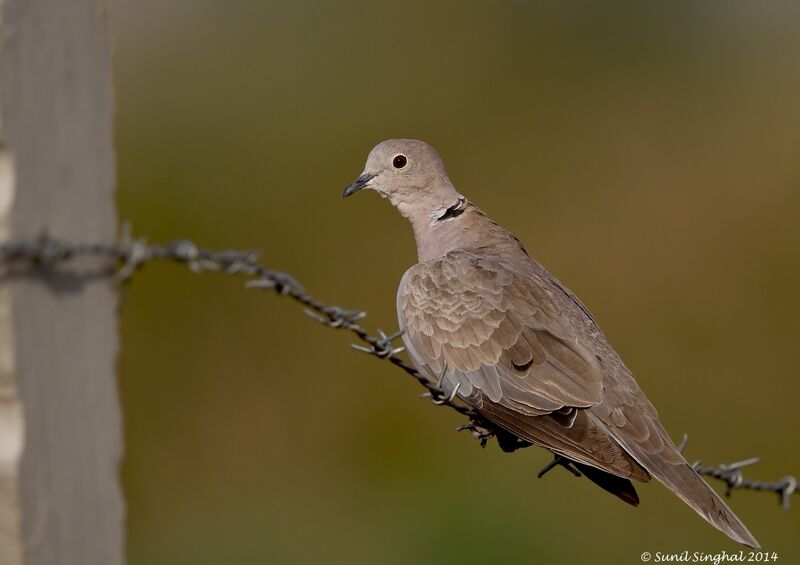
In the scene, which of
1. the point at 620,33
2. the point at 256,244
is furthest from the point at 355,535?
the point at 620,33

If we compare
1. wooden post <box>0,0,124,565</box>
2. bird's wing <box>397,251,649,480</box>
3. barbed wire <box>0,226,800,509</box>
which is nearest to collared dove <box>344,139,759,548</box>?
bird's wing <box>397,251,649,480</box>

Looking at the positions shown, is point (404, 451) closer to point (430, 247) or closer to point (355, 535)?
point (355, 535)

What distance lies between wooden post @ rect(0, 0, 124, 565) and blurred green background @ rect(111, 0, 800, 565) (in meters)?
5.14

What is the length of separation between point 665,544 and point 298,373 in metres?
3.08

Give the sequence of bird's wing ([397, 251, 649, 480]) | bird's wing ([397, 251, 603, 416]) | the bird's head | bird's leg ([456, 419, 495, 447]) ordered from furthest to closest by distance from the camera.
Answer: the bird's head
bird's leg ([456, 419, 495, 447])
bird's wing ([397, 251, 603, 416])
bird's wing ([397, 251, 649, 480])

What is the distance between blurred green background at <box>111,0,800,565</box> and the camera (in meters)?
8.10

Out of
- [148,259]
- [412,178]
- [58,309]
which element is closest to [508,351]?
[412,178]

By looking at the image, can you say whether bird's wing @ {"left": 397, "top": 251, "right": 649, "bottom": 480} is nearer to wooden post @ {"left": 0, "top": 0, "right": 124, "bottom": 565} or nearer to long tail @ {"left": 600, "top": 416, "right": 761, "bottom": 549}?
long tail @ {"left": 600, "top": 416, "right": 761, "bottom": 549}

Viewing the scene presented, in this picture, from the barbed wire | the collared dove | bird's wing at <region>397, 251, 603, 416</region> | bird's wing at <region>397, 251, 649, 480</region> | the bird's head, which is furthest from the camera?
the bird's head

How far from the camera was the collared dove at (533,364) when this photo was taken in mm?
4094

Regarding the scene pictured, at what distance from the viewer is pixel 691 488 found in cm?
400

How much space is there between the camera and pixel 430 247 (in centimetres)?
536

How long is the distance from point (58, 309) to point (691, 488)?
2528mm

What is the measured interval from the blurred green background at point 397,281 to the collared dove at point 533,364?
270 centimetres
